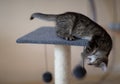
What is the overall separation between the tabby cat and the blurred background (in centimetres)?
62

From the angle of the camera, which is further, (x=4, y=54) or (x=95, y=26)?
(x=4, y=54)

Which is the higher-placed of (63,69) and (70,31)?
(70,31)

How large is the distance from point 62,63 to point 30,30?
2.11ft

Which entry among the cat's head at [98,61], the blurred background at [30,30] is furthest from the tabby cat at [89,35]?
the blurred background at [30,30]

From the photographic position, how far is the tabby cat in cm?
115

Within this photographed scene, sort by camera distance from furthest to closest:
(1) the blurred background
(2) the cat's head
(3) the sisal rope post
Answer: (1) the blurred background
(3) the sisal rope post
(2) the cat's head

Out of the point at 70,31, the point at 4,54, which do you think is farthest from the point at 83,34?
the point at 4,54

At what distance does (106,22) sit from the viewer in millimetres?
1879

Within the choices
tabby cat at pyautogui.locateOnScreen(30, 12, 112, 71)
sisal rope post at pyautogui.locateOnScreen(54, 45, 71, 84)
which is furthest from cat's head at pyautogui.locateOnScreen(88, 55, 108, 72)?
sisal rope post at pyautogui.locateOnScreen(54, 45, 71, 84)

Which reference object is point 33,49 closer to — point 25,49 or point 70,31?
point 25,49

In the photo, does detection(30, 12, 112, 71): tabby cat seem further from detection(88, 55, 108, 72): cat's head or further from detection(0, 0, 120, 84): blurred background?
detection(0, 0, 120, 84): blurred background

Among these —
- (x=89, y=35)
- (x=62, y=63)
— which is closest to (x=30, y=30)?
(x=62, y=63)

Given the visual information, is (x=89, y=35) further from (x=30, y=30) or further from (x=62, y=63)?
(x=30, y=30)

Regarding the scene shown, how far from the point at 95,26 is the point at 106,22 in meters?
0.69
